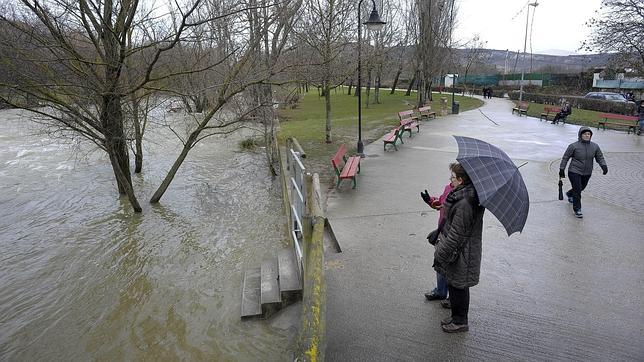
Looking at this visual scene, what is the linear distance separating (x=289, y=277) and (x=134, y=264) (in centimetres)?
367

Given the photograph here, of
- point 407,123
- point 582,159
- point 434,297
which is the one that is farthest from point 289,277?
point 407,123

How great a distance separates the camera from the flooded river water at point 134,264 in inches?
206

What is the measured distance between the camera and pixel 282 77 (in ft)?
38.5

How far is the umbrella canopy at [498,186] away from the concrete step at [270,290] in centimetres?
295

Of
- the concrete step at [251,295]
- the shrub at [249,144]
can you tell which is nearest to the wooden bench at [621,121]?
the shrub at [249,144]

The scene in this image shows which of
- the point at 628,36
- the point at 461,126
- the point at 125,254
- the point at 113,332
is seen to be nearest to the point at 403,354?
the point at 113,332

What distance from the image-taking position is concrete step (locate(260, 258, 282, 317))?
17.1 ft

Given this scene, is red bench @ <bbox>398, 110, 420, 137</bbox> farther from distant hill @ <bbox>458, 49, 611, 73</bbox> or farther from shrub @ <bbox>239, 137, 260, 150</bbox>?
distant hill @ <bbox>458, 49, 611, 73</bbox>

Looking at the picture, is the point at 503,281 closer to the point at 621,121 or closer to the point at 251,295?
the point at 251,295

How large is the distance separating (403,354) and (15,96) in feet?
29.5

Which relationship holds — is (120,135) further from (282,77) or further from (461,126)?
(461,126)

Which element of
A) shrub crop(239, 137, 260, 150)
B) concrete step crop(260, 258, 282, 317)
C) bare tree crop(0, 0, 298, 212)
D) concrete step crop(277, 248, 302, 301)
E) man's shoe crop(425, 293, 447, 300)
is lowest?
concrete step crop(260, 258, 282, 317)

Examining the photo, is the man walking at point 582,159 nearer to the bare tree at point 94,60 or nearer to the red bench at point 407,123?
the bare tree at point 94,60

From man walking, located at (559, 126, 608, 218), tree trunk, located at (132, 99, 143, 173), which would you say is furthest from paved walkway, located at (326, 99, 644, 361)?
tree trunk, located at (132, 99, 143, 173)
